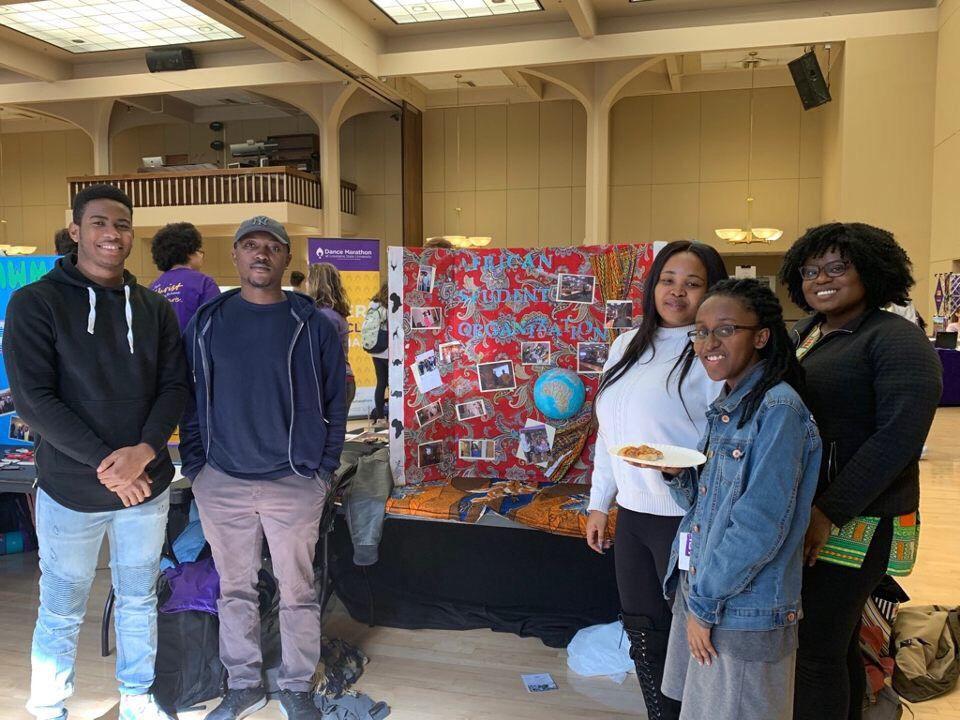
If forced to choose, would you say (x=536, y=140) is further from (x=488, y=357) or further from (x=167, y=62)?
(x=488, y=357)

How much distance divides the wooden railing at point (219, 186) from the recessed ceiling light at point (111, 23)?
6.74ft

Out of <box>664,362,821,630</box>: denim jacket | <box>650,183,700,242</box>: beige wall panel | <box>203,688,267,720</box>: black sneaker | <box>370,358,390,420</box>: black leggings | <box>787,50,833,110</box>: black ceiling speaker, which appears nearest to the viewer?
<box>664,362,821,630</box>: denim jacket

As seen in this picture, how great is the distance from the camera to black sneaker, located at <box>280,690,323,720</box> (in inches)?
Result: 101

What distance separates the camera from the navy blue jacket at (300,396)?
255 cm

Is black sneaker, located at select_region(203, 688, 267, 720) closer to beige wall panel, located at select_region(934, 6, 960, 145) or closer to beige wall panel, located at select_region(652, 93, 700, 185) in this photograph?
beige wall panel, located at select_region(934, 6, 960, 145)

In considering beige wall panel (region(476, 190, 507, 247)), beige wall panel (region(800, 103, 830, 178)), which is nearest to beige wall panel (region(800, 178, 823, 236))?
beige wall panel (region(800, 103, 830, 178))

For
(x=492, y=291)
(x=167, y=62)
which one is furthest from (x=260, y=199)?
(x=492, y=291)

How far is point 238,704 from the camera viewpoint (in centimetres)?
266

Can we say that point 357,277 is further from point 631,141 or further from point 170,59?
point 631,141

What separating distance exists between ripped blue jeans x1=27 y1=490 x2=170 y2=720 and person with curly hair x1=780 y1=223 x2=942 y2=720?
2.00 m

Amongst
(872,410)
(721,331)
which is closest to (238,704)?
(721,331)

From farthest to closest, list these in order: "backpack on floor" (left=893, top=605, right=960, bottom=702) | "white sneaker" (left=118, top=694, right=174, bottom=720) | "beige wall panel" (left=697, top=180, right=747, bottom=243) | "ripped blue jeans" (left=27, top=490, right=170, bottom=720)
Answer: "beige wall panel" (left=697, top=180, right=747, bottom=243), "backpack on floor" (left=893, top=605, right=960, bottom=702), "white sneaker" (left=118, top=694, right=174, bottom=720), "ripped blue jeans" (left=27, top=490, right=170, bottom=720)

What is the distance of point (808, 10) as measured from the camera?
32.6ft

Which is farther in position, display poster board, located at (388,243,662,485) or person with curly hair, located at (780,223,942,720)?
display poster board, located at (388,243,662,485)
